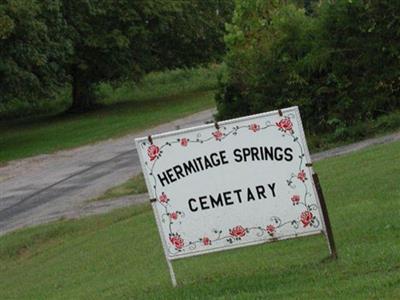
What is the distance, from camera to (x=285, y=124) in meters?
8.09

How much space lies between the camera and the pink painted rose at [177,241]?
8.28 metres

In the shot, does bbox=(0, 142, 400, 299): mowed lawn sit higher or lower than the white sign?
lower

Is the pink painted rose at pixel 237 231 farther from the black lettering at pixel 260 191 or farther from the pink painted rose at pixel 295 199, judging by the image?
the pink painted rose at pixel 295 199

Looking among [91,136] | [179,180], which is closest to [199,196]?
[179,180]

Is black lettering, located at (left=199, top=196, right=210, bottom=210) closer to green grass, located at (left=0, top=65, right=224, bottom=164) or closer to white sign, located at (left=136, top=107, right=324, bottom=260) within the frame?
white sign, located at (left=136, top=107, right=324, bottom=260)

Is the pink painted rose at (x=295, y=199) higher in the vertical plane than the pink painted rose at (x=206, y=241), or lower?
higher

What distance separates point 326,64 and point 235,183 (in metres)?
17.7

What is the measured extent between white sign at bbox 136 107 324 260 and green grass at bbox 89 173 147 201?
13.5 metres

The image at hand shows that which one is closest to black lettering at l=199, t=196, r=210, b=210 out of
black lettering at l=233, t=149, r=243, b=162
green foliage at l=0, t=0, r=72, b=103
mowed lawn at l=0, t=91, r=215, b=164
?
black lettering at l=233, t=149, r=243, b=162

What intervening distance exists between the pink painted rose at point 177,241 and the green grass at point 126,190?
1343 centimetres

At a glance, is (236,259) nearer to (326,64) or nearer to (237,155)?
(237,155)

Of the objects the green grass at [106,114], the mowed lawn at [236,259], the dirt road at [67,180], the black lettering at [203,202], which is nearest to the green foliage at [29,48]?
the green grass at [106,114]

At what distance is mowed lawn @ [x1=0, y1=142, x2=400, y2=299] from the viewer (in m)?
7.68

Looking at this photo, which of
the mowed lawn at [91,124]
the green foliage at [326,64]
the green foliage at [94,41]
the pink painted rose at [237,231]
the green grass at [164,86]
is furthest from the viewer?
the green grass at [164,86]
